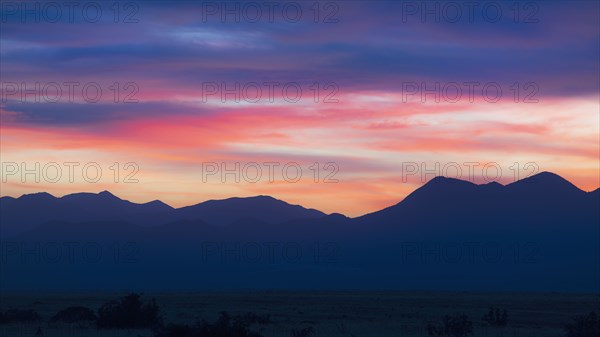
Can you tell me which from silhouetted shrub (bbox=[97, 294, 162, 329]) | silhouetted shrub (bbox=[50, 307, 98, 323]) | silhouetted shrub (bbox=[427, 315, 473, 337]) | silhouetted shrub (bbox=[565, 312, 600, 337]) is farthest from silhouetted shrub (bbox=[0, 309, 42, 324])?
silhouetted shrub (bbox=[565, 312, 600, 337])

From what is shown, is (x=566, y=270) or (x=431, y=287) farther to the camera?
(x=566, y=270)

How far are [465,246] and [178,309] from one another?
14288 cm

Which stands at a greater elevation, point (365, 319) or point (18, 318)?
point (18, 318)

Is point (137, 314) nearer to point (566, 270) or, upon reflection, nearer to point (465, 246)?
point (566, 270)

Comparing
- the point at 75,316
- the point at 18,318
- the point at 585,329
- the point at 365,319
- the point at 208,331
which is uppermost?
the point at 208,331

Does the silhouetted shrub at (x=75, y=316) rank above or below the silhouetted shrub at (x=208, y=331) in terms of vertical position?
below

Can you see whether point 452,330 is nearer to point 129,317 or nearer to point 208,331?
point 208,331

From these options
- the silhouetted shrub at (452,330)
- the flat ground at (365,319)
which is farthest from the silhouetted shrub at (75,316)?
the silhouetted shrub at (452,330)

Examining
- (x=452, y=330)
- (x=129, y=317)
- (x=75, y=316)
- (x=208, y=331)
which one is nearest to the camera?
(x=208, y=331)

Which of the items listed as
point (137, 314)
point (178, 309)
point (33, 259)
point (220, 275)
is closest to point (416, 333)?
point (137, 314)

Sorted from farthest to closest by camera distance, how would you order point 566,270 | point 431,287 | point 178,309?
point 566,270 < point 431,287 < point 178,309

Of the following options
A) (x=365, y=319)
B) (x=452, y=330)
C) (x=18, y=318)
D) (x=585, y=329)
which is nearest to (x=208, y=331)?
(x=452, y=330)

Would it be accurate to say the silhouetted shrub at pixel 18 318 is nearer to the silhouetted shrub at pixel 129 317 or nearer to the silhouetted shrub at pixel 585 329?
the silhouetted shrub at pixel 129 317

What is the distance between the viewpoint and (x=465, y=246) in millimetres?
192375
